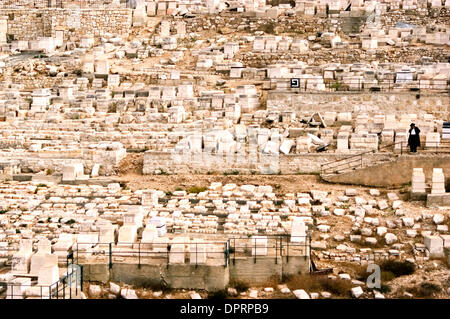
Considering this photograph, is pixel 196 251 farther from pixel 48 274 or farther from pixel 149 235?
pixel 48 274

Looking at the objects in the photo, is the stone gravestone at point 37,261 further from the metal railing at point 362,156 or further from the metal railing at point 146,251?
the metal railing at point 362,156

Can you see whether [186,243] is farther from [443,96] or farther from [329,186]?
[443,96]

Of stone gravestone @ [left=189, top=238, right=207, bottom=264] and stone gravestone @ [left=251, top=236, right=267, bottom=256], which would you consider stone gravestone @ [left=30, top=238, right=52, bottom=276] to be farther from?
stone gravestone @ [left=251, top=236, right=267, bottom=256]

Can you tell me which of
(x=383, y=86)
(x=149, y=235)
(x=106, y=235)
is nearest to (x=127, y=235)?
(x=106, y=235)

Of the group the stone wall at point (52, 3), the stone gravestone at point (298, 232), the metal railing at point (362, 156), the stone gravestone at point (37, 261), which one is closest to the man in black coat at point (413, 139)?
the metal railing at point (362, 156)

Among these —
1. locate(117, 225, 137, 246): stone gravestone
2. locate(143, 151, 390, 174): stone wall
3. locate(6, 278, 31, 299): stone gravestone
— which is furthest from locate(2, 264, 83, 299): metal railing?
locate(143, 151, 390, 174): stone wall

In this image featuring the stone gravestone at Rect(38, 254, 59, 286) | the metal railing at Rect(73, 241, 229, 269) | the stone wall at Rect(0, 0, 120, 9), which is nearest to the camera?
the stone gravestone at Rect(38, 254, 59, 286)
